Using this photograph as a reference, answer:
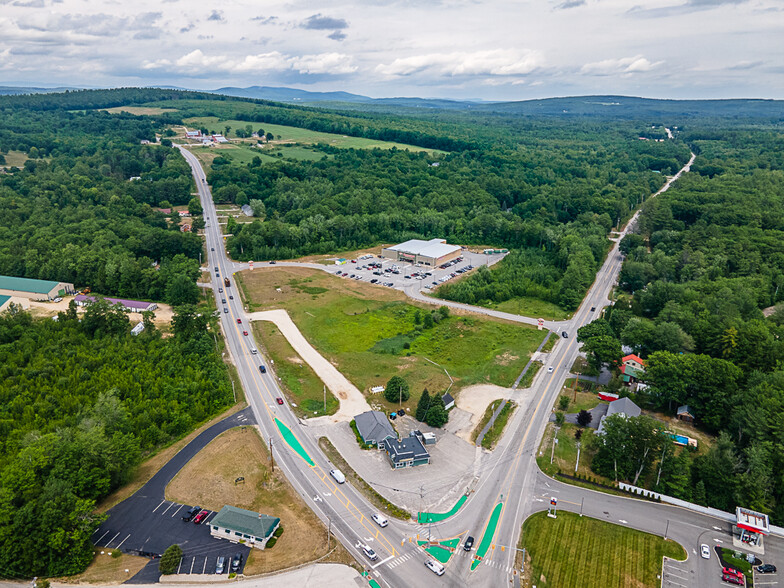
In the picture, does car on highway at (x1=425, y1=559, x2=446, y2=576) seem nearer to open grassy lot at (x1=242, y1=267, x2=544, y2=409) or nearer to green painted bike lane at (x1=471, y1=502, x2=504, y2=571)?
green painted bike lane at (x1=471, y1=502, x2=504, y2=571)

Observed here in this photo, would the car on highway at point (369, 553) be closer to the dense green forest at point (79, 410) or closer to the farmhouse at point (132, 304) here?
the dense green forest at point (79, 410)

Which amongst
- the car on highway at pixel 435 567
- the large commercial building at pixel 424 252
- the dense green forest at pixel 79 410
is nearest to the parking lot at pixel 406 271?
the large commercial building at pixel 424 252

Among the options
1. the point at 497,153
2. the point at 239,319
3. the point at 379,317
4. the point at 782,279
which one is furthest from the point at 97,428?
the point at 497,153

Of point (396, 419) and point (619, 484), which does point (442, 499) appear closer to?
point (396, 419)

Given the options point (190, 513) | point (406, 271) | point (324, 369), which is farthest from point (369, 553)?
point (406, 271)

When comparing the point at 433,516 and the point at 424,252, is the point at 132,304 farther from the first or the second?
the point at 433,516
